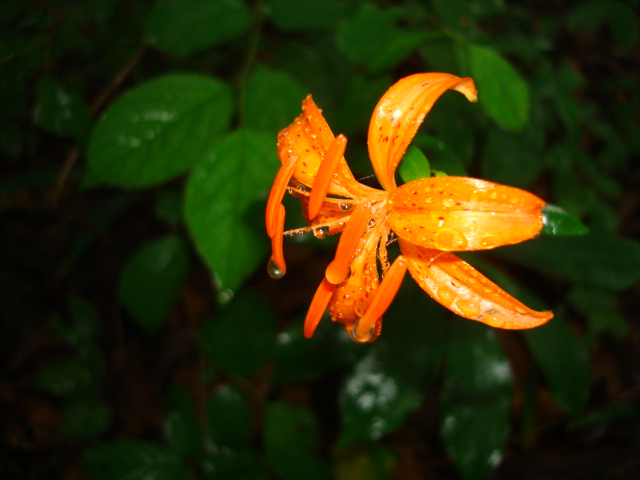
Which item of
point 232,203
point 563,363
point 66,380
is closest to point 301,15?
point 232,203

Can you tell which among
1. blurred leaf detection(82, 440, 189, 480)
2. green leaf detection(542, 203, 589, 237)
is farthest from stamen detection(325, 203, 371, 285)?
blurred leaf detection(82, 440, 189, 480)

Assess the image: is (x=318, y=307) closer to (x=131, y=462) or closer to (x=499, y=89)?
(x=499, y=89)

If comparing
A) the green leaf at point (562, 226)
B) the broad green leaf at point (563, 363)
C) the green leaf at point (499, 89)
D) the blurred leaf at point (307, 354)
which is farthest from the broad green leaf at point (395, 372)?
the green leaf at point (562, 226)

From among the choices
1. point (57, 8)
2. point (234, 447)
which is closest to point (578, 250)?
point (234, 447)

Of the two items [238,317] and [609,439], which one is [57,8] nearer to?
[238,317]

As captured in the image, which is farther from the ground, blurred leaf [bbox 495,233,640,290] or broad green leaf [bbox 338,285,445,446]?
blurred leaf [bbox 495,233,640,290]

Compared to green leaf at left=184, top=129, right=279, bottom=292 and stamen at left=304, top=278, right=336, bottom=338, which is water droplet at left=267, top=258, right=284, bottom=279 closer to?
stamen at left=304, top=278, right=336, bottom=338
